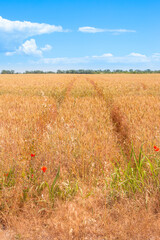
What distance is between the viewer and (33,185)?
119 inches

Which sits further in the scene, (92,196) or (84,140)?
(84,140)

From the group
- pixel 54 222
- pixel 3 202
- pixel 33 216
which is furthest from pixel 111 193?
pixel 3 202

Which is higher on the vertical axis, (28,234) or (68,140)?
(68,140)

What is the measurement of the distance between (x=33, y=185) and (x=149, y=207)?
1491mm

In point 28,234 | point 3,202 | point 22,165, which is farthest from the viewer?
point 22,165

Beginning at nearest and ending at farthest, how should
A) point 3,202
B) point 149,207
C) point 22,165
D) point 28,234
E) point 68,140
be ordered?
1. point 28,234
2. point 149,207
3. point 3,202
4. point 22,165
5. point 68,140

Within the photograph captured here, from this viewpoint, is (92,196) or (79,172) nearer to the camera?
(92,196)

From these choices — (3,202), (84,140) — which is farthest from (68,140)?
(3,202)

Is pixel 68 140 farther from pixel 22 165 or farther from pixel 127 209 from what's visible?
pixel 127 209

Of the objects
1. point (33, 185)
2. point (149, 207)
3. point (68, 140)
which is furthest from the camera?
point (68, 140)

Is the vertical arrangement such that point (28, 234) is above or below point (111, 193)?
below

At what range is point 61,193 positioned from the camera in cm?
288

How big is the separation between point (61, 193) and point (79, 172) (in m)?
0.80

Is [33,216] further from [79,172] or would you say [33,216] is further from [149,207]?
[149,207]
